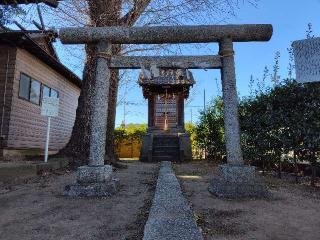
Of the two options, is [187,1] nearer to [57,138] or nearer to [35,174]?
[35,174]

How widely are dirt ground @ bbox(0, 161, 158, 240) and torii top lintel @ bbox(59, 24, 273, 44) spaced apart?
2896 millimetres

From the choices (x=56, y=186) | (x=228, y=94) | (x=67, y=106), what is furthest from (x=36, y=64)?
(x=228, y=94)

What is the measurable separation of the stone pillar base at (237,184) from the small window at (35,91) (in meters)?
10.9

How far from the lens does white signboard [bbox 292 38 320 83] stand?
3109 millimetres

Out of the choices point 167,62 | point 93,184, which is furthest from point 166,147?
point 93,184

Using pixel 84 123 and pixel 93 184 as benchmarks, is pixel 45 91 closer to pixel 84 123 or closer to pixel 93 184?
pixel 84 123

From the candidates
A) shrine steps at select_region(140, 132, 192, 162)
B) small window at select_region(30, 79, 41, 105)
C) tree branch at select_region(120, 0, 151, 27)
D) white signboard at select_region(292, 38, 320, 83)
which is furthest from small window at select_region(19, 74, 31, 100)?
white signboard at select_region(292, 38, 320, 83)

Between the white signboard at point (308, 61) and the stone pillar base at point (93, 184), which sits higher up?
the white signboard at point (308, 61)

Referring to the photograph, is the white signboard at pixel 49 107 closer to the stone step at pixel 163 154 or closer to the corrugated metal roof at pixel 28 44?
the corrugated metal roof at pixel 28 44

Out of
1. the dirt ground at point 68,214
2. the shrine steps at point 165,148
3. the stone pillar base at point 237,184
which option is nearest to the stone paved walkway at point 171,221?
the dirt ground at point 68,214

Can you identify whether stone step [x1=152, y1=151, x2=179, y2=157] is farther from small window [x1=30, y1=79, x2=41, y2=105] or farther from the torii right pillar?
the torii right pillar

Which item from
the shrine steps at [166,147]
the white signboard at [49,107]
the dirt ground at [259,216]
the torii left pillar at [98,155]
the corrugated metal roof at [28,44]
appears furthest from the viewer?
the shrine steps at [166,147]

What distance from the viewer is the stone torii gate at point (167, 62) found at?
19.6 ft

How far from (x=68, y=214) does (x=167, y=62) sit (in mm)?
3497
